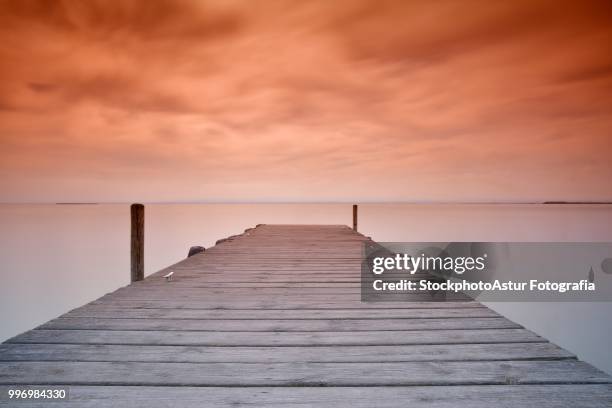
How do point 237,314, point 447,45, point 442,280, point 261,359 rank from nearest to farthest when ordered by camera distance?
point 261,359 < point 237,314 < point 442,280 < point 447,45

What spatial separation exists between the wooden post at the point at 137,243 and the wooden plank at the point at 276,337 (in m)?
2.87

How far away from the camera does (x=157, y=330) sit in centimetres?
312

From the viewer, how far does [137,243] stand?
20.6 feet

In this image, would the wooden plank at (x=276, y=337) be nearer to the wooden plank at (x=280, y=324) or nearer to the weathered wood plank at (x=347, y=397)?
the wooden plank at (x=280, y=324)

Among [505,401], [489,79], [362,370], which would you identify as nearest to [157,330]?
[362,370]

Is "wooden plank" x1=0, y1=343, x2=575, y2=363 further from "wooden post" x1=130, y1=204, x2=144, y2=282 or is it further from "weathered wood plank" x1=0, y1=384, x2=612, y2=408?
"wooden post" x1=130, y1=204, x2=144, y2=282

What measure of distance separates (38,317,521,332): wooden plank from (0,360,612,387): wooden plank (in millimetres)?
721

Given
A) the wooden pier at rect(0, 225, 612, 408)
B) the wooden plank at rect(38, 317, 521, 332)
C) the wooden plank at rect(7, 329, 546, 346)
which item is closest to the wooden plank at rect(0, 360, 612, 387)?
the wooden pier at rect(0, 225, 612, 408)

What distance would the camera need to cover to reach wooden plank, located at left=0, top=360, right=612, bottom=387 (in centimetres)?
220

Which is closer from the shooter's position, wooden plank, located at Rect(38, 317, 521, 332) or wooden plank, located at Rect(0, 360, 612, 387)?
wooden plank, located at Rect(0, 360, 612, 387)

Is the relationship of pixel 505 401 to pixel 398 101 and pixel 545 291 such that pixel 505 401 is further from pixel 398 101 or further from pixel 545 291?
pixel 398 101

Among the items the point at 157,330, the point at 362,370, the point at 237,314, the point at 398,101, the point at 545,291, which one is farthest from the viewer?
the point at 398,101

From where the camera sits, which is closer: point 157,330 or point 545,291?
point 157,330

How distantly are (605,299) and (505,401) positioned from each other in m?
13.9
